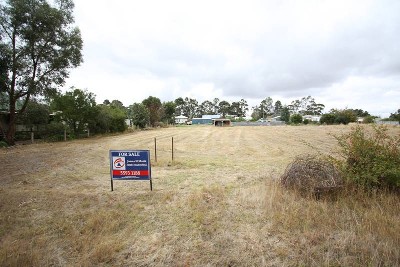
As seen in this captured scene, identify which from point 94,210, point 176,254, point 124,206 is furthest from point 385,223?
point 94,210

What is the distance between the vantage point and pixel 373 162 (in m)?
5.57

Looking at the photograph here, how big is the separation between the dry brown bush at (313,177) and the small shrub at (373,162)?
0.30m

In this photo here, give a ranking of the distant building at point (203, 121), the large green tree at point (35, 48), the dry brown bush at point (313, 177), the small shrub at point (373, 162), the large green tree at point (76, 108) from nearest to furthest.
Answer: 1. the small shrub at point (373, 162)
2. the dry brown bush at point (313, 177)
3. the large green tree at point (35, 48)
4. the large green tree at point (76, 108)
5. the distant building at point (203, 121)

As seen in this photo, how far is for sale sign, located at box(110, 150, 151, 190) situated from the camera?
6.71 meters

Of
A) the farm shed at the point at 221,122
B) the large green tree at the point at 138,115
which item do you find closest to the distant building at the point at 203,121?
the farm shed at the point at 221,122

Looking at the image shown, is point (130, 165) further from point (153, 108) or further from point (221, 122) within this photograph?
point (221, 122)

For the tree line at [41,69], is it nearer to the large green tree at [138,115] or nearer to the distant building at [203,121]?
the large green tree at [138,115]

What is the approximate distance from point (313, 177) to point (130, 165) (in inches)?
196

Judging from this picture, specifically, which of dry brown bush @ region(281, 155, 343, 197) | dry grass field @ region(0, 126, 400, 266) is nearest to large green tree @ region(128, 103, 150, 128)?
Answer: dry grass field @ region(0, 126, 400, 266)

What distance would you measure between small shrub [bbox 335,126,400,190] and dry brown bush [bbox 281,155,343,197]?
0.30 meters

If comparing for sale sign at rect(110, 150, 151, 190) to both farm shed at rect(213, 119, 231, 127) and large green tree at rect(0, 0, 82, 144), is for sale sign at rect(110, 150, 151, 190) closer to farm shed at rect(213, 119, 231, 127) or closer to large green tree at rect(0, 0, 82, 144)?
large green tree at rect(0, 0, 82, 144)

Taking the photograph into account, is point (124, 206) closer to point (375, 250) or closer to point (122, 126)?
point (375, 250)

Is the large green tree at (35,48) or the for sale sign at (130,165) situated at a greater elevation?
the large green tree at (35,48)

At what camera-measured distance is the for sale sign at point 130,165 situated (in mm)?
6711
